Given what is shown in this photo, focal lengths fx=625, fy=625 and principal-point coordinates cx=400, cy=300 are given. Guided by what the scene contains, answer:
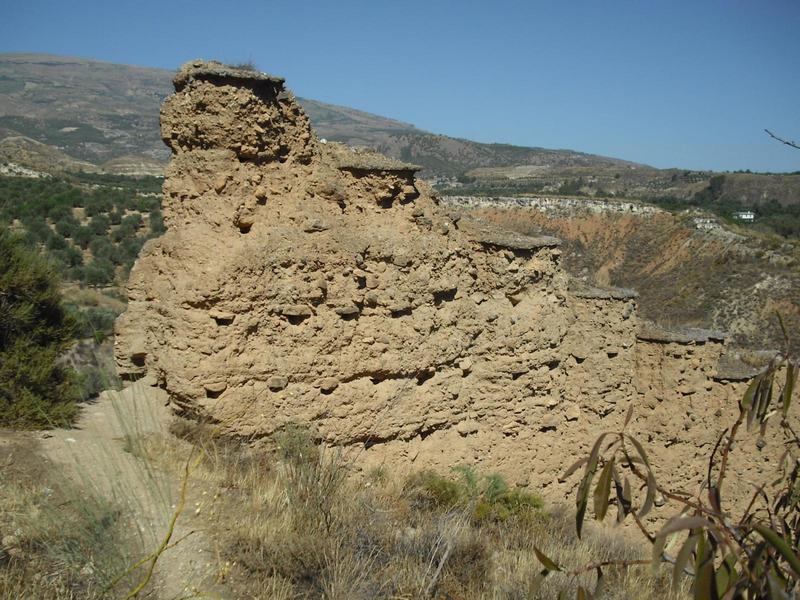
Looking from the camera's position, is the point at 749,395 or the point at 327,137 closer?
the point at 749,395

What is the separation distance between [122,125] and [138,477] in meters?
93.0

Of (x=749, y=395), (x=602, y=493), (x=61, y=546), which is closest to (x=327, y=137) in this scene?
(x=61, y=546)

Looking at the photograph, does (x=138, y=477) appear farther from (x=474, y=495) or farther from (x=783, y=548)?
(x=783, y=548)

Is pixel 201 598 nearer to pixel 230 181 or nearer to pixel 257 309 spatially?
pixel 257 309

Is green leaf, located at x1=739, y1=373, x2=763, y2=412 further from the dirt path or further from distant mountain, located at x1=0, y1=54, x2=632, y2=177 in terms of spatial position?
distant mountain, located at x1=0, y1=54, x2=632, y2=177

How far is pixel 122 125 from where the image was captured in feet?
281

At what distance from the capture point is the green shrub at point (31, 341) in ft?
16.8

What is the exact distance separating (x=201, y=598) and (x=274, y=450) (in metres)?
1.75

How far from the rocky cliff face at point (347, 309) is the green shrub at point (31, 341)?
792 millimetres

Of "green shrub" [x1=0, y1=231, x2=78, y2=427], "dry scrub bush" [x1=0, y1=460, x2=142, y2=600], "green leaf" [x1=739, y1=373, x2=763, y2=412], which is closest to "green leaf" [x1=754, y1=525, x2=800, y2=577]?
"green leaf" [x1=739, y1=373, x2=763, y2=412]

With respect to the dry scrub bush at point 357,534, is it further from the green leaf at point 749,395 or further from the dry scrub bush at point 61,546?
the green leaf at point 749,395

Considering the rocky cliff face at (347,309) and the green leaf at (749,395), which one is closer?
the green leaf at (749,395)

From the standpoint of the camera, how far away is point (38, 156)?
47.2 meters

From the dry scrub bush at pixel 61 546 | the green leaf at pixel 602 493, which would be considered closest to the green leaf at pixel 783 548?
the green leaf at pixel 602 493
